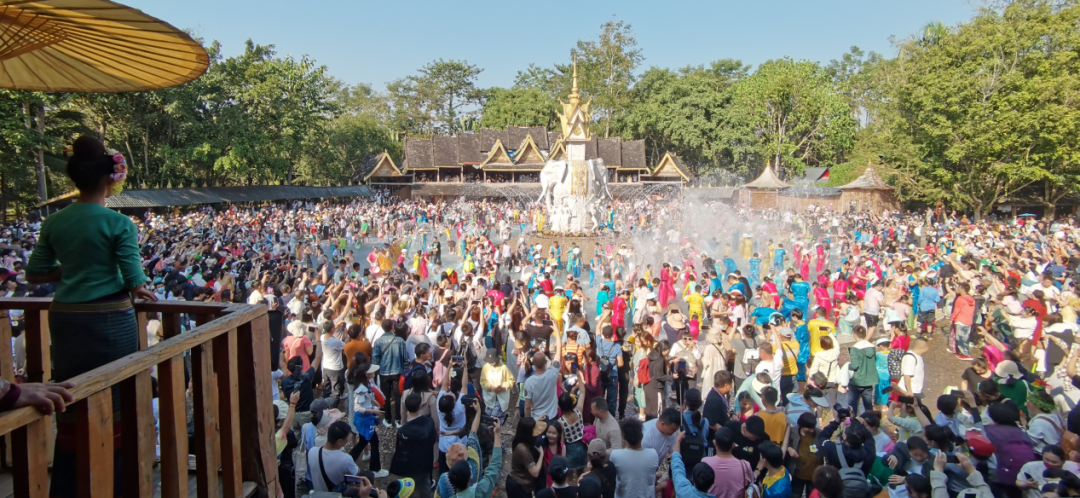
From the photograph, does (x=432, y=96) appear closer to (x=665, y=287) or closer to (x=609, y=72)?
(x=609, y=72)

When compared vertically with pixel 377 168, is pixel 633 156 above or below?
above

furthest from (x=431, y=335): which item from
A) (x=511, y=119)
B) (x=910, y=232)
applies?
(x=511, y=119)

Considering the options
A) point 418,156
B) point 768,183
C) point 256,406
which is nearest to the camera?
point 256,406

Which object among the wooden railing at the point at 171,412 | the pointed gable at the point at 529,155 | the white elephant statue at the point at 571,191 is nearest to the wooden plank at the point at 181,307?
the wooden railing at the point at 171,412

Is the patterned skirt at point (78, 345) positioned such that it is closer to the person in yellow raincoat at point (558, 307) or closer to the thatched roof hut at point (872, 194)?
the person in yellow raincoat at point (558, 307)

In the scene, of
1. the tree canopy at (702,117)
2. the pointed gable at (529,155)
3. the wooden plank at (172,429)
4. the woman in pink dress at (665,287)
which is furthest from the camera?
the pointed gable at (529,155)

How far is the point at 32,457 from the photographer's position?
1.67m

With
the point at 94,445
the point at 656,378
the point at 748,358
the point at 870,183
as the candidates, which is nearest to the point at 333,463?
the point at 94,445

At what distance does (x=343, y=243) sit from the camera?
1711cm

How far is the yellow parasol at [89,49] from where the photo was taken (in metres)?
2.36

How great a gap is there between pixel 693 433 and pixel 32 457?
4.10 meters

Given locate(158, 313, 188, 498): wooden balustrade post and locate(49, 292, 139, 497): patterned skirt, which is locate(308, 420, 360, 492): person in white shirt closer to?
locate(49, 292, 139, 497): patterned skirt

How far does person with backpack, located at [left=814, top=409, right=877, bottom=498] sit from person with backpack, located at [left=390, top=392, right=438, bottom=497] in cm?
294

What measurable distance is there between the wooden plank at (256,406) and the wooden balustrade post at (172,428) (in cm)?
41
